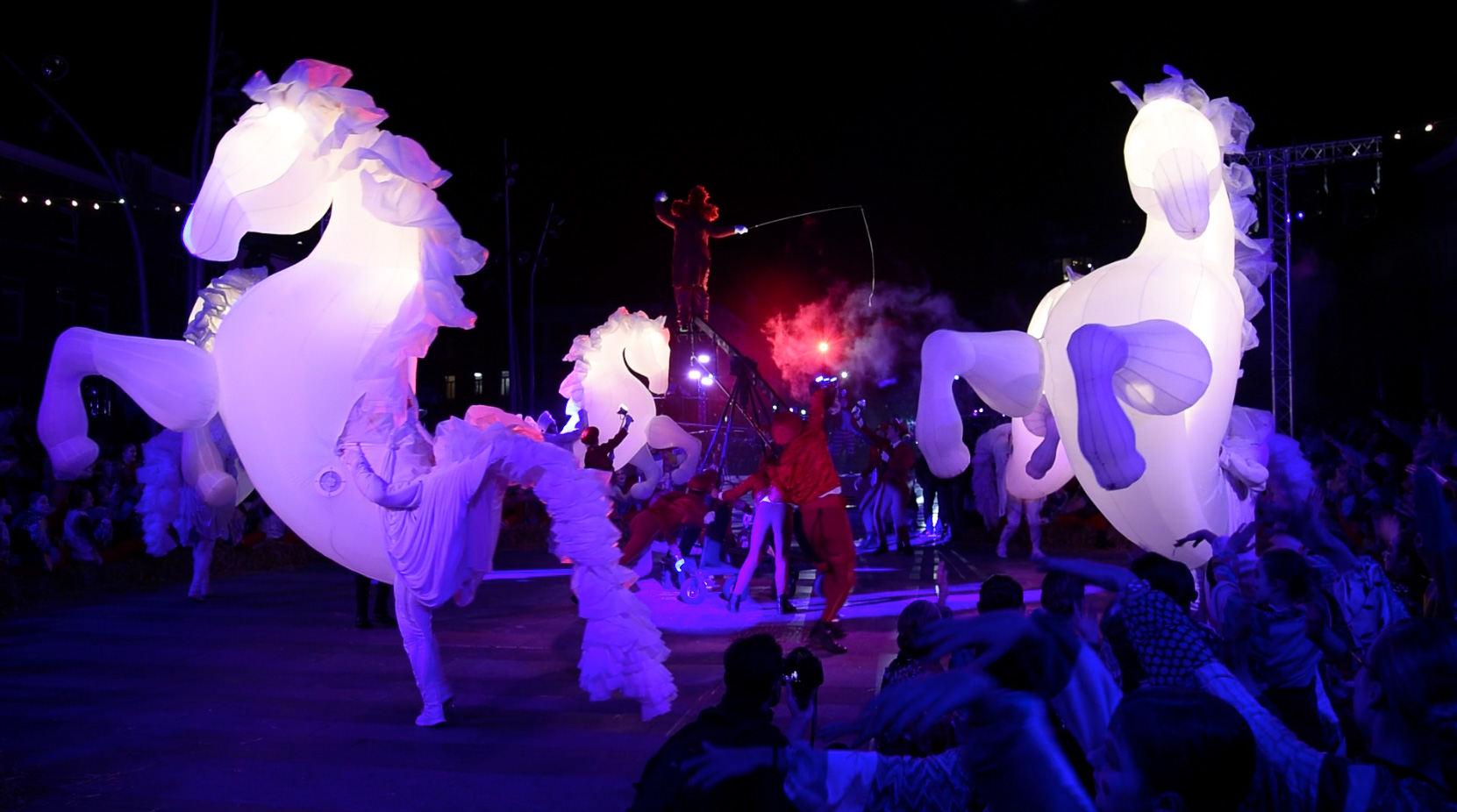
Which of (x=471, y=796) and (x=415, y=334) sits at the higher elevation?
(x=415, y=334)

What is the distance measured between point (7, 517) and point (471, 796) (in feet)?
26.0

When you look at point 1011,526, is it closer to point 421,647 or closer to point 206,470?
point 421,647

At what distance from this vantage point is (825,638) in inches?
270

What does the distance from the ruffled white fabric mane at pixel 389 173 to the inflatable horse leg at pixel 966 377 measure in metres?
2.56

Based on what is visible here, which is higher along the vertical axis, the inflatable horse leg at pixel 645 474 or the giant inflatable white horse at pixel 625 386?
the giant inflatable white horse at pixel 625 386

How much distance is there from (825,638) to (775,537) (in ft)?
5.32

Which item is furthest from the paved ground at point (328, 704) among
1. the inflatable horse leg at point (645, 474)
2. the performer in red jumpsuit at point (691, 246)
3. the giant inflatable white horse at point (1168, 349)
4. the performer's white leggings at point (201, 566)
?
the performer in red jumpsuit at point (691, 246)

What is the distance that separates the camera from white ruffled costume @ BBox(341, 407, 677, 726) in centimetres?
516

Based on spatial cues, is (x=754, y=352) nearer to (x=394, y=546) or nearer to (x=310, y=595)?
(x=310, y=595)

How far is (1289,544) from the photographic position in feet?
13.8

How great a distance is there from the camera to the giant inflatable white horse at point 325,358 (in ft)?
16.9

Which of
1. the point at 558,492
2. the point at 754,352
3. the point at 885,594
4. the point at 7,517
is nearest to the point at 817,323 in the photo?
the point at 754,352

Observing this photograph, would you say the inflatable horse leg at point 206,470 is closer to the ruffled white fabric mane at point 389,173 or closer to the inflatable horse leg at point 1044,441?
the ruffled white fabric mane at point 389,173

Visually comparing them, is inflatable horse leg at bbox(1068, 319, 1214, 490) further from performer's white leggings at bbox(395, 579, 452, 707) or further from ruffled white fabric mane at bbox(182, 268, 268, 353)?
ruffled white fabric mane at bbox(182, 268, 268, 353)
